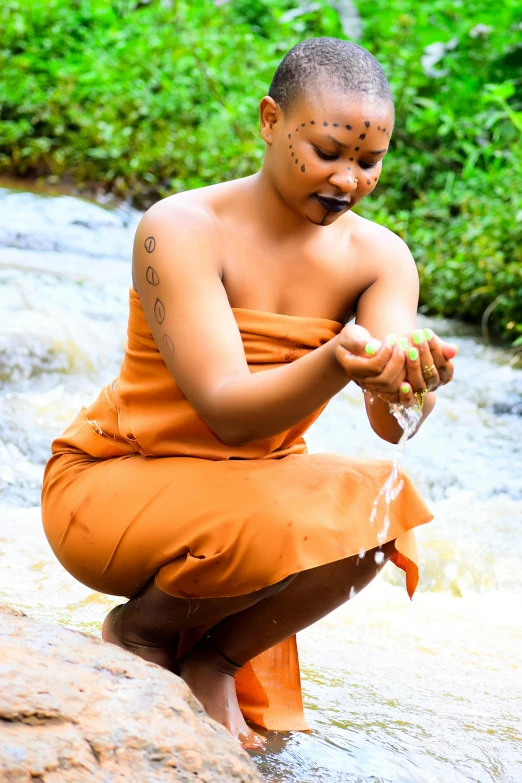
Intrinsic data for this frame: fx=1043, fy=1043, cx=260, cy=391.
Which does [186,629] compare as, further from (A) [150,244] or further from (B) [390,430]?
(A) [150,244]

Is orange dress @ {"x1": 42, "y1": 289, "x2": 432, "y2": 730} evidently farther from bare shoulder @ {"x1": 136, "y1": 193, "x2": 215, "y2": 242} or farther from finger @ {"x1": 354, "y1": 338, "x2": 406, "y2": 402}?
finger @ {"x1": 354, "y1": 338, "x2": 406, "y2": 402}

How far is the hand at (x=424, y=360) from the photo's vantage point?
1.59 meters

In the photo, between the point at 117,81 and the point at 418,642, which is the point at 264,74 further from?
the point at 418,642

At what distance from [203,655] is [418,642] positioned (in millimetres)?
902

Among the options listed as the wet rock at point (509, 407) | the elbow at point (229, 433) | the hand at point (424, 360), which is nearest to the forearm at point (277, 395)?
the elbow at point (229, 433)

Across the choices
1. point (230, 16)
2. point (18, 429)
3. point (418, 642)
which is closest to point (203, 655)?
point (418, 642)

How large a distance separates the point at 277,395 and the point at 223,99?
6833mm

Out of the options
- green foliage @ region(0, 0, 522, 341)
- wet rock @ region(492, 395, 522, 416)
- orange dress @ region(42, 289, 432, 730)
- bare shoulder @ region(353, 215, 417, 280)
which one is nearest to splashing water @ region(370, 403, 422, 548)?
orange dress @ region(42, 289, 432, 730)

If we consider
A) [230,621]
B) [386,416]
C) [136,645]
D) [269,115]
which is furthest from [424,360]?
[136,645]

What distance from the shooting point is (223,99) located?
8164 millimetres

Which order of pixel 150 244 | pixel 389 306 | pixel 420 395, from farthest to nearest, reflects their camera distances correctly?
pixel 389 306 → pixel 150 244 → pixel 420 395

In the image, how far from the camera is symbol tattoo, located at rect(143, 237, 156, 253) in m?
1.94

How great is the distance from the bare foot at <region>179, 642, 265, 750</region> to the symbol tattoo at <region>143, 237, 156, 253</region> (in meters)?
0.79

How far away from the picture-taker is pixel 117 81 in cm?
843
